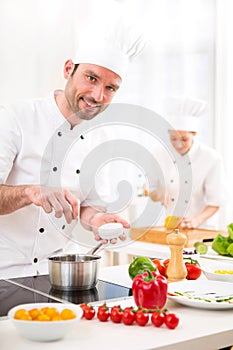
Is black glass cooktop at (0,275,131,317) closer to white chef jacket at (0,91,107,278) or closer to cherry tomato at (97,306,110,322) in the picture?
cherry tomato at (97,306,110,322)

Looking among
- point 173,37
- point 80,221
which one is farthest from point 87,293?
point 173,37

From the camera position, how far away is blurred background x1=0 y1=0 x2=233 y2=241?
3.40 meters

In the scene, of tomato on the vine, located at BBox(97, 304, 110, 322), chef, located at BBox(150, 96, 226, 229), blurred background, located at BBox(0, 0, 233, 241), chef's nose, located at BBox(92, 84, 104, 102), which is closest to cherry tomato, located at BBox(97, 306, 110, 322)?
tomato on the vine, located at BBox(97, 304, 110, 322)

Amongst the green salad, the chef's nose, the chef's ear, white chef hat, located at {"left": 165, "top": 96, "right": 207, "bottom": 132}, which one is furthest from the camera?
white chef hat, located at {"left": 165, "top": 96, "right": 207, "bottom": 132}

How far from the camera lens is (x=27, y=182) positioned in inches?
87.1

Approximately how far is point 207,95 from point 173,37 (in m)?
0.57

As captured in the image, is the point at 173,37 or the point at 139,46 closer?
the point at 139,46

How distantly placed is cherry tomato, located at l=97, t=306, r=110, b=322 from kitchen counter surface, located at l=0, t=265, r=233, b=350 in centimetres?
1

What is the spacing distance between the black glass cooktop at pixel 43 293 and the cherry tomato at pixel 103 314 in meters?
0.15

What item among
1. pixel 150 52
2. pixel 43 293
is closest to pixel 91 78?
pixel 43 293

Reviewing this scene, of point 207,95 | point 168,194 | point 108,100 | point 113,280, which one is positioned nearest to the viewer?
point 113,280

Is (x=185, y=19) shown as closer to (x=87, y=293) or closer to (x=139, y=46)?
(x=139, y=46)

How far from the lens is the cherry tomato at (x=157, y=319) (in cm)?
132

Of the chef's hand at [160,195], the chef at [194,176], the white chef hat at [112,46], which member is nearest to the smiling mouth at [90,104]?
the white chef hat at [112,46]
